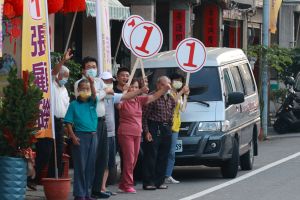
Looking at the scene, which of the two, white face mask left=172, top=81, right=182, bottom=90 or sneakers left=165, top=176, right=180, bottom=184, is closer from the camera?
white face mask left=172, top=81, right=182, bottom=90

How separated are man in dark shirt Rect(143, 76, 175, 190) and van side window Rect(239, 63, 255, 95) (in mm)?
3554

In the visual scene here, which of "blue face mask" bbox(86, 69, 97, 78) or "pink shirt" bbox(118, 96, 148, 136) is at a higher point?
"blue face mask" bbox(86, 69, 97, 78)

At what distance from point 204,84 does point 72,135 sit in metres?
4.41

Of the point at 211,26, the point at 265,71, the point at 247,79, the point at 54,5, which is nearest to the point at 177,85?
the point at 54,5

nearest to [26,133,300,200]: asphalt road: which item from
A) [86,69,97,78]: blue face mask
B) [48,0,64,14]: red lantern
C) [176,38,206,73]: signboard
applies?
[86,69,97,78]: blue face mask

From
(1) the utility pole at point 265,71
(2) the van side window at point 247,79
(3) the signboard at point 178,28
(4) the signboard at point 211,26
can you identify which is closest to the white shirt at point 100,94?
(2) the van side window at point 247,79

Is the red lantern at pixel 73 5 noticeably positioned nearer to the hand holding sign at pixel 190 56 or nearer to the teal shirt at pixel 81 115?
the hand holding sign at pixel 190 56

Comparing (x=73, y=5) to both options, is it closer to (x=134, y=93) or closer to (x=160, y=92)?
(x=160, y=92)

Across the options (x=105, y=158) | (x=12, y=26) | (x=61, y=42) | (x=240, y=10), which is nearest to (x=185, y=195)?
(x=105, y=158)

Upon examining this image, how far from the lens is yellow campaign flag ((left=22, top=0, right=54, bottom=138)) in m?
14.0

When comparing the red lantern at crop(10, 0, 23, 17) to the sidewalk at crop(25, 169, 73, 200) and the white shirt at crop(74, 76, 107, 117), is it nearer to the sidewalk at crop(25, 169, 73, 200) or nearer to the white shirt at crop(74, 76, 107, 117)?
the white shirt at crop(74, 76, 107, 117)

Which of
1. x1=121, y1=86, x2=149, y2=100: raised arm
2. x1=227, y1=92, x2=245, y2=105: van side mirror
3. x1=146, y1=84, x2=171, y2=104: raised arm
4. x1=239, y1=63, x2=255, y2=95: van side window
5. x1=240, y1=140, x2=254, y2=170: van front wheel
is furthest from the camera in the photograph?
x1=239, y1=63, x2=255, y2=95: van side window

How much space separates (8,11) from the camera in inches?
588

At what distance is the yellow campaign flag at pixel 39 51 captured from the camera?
14.0m
